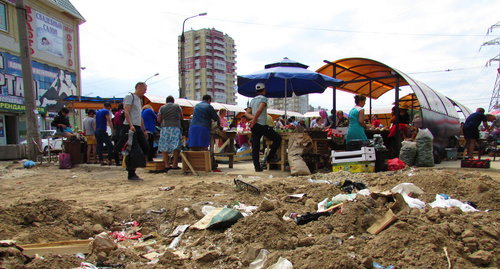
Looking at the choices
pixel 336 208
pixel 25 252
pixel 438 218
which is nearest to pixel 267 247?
pixel 336 208

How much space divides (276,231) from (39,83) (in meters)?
25.5

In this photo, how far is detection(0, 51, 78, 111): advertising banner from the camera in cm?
1936

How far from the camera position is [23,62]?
33.8ft

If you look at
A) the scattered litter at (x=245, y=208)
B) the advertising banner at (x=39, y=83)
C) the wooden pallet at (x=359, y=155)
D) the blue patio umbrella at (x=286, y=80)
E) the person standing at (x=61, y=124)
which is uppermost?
the advertising banner at (x=39, y=83)

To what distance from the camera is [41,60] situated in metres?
22.4

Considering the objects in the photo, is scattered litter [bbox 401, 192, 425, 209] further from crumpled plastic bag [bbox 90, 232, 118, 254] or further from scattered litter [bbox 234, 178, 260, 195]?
crumpled plastic bag [bbox 90, 232, 118, 254]

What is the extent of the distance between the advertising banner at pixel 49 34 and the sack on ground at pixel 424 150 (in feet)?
85.5

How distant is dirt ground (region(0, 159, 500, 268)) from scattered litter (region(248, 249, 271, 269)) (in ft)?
0.13

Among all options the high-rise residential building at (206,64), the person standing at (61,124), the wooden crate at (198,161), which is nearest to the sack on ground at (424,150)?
the wooden crate at (198,161)

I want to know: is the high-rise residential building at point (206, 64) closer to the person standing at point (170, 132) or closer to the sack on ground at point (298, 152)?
the person standing at point (170, 132)

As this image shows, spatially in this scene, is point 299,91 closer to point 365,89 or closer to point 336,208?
point 365,89

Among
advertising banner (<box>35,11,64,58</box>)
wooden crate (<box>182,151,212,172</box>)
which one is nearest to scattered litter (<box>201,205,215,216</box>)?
wooden crate (<box>182,151,212,172</box>)

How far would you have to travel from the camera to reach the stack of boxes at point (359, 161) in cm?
637

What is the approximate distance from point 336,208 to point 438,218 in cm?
95
